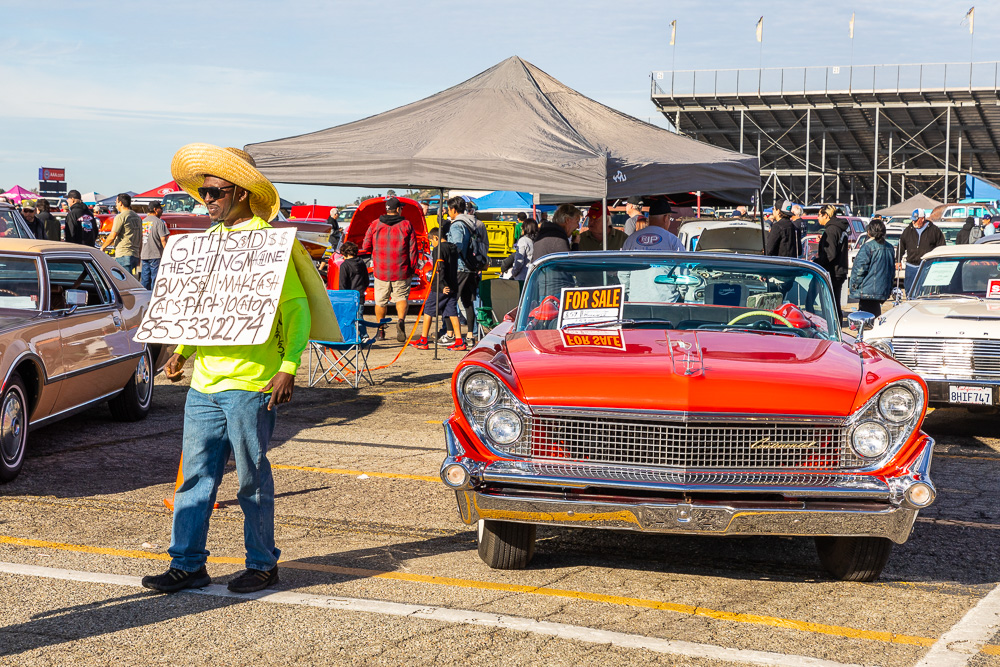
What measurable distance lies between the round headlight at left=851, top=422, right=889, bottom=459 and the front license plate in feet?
14.2

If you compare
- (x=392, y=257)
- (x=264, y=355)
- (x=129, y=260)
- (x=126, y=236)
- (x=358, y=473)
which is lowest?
(x=358, y=473)

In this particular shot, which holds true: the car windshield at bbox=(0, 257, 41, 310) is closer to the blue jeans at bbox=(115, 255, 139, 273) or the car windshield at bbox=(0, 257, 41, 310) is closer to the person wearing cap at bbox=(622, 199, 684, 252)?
the person wearing cap at bbox=(622, 199, 684, 252)

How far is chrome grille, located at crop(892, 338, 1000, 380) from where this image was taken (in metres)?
8.56

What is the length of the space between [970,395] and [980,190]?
45.0 m

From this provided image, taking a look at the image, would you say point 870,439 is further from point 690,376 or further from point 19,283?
point 19,283

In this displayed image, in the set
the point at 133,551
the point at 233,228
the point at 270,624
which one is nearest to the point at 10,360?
the point at 133,551

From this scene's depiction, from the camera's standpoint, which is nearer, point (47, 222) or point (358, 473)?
point (358, 473)

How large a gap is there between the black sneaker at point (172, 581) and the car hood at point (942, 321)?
6.40m

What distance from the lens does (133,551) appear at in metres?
5.44

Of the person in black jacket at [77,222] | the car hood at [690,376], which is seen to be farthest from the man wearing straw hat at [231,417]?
the person in black jacket at [77,222]

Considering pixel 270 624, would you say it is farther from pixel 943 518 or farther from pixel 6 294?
pixel 6 294

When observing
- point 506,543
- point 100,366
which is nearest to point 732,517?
point 506,543

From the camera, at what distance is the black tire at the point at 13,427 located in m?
6.89

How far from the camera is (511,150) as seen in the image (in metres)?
10.4
